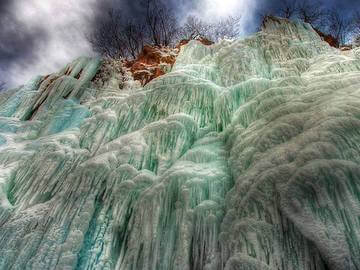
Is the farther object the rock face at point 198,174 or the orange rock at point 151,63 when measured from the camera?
the orange rock at point 151,63

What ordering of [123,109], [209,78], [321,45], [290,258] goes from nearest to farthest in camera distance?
[290,258] → [123,109] → [209,78] → [321,45]

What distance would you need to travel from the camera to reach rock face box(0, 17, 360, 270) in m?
2.54

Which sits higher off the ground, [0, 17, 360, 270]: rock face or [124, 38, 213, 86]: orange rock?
[124, 38, 213, 86]: orange rock

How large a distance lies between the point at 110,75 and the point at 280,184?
5.28 metres

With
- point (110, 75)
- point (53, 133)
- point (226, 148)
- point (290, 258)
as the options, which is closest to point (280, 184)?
point (290, 258)

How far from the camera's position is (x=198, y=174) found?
3.48 metres

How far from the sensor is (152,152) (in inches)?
165

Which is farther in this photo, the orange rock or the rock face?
the orange rock

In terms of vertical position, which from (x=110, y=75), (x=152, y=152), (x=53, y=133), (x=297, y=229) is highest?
(x=110, y=75)

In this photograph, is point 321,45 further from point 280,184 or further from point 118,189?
point 118,189

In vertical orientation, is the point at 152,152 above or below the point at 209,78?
below

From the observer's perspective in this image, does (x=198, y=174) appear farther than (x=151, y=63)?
No

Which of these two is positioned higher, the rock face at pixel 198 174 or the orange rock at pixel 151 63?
the orange rock at pixel 151 63

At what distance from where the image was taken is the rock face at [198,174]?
2.54m
